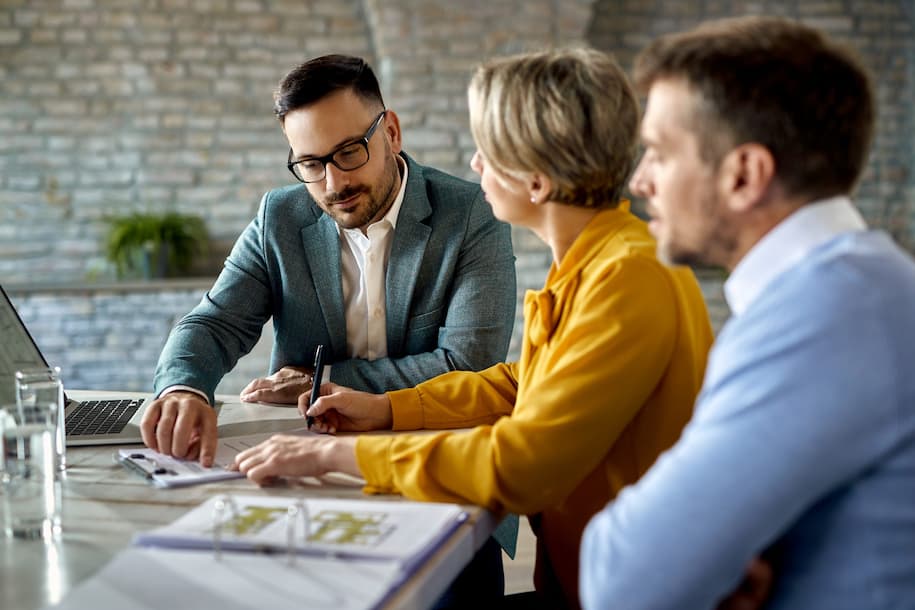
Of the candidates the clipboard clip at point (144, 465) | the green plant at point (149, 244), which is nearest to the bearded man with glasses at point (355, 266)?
the clipboard clip at point (144, 465)

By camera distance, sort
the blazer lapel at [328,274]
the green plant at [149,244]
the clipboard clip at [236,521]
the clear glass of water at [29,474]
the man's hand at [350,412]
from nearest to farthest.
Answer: the clipboard clip at [236,521] → the clear glass of water at [29,474] → the man's hand at [350,412] → the blazer lapel at [328,274] → the green plant at [149,244]

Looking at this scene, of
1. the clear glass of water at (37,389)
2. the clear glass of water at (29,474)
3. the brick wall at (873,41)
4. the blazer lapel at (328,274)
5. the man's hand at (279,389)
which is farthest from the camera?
the brick wall at (873,41)

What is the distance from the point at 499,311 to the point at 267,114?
3.82 m

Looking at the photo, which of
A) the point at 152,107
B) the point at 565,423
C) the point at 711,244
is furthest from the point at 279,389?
the point at 152,107

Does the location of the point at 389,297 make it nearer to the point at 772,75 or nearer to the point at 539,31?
the point at 772,75

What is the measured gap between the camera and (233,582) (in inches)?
40.3

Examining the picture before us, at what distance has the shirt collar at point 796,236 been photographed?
1.01 metres

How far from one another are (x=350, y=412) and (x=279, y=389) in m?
0.34

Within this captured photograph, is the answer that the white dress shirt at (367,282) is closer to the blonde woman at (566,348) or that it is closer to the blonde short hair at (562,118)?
the blonde woman at (566,348)

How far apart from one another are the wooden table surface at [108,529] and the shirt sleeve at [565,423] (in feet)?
0.16

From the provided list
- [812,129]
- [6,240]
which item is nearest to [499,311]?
[812,129]

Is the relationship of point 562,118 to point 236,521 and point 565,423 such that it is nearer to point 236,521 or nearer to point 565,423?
point 565,423

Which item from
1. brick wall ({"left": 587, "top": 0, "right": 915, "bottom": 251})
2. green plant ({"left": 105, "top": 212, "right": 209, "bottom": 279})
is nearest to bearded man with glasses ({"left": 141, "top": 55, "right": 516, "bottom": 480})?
green plant ({"left": 105, "top": 212, "right": 209, "bottom": 279})

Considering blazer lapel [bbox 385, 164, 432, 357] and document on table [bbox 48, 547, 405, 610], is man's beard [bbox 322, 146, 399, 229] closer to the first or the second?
blazer lapel [bbox 385, 164, 432, 357]
